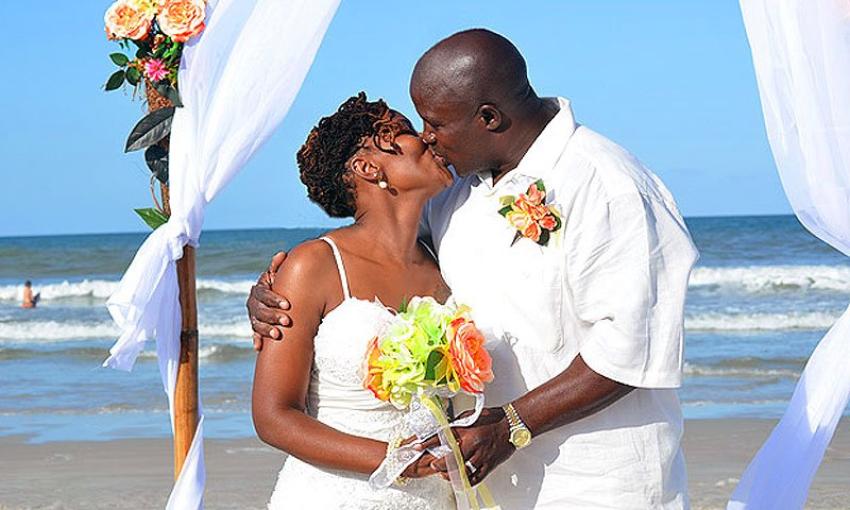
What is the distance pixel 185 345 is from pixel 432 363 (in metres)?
1.23

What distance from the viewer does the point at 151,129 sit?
171 inches

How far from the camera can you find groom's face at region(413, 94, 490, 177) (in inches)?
141

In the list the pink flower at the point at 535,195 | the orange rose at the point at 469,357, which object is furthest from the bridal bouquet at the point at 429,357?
the pink flower at the point at 535,195

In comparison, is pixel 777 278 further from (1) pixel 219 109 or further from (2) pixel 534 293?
(2) pixel 534 293

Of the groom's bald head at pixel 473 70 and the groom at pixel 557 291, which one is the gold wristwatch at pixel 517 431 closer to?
the groom at pixel 557 291

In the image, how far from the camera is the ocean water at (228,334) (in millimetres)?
11164

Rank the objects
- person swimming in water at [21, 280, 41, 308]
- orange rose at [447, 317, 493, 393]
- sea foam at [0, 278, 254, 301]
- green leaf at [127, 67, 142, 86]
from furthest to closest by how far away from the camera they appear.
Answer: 1. sea foam at [0, 278, 254, 301]
2. person swimming in water at [21, 280, 41, 308]
3. green leaf at [127, 67, 142, 86]
4. orange rose at [447, 317, 493, 393]

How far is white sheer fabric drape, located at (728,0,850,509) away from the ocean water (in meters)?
1.48

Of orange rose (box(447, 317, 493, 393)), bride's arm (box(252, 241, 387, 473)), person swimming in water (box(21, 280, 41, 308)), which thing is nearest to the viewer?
orange rose (box(447, 317, 493, 393))

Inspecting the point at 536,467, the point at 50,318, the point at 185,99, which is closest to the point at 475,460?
the point at 536,467

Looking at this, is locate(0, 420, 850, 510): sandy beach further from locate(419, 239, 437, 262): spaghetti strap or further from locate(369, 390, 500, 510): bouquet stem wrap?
locate(369, 390, 500, 510): bouquet stem wrap

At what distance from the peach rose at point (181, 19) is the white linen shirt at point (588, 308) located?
1.09 m

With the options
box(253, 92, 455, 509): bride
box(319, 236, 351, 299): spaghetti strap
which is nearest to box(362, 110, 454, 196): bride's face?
box(253, 92, 455, 509): bride

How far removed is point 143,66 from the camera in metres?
4.32
